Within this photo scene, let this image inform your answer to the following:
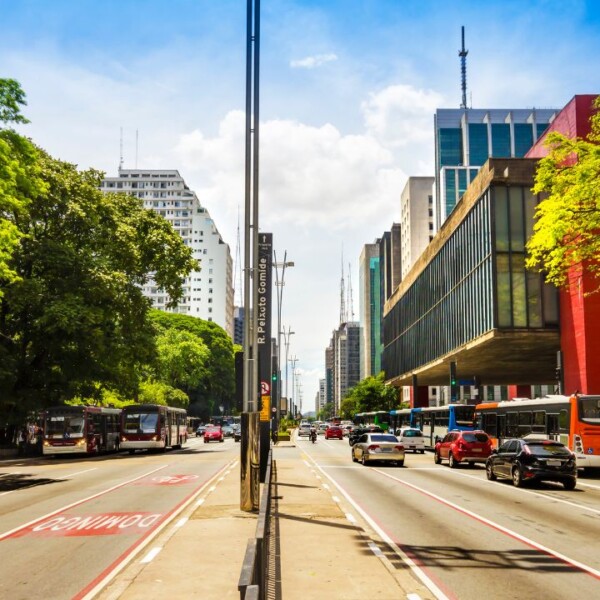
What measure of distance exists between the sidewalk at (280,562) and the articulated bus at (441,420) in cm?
3010

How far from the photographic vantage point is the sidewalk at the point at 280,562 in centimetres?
847

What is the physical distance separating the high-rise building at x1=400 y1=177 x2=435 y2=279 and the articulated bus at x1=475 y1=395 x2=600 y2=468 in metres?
110

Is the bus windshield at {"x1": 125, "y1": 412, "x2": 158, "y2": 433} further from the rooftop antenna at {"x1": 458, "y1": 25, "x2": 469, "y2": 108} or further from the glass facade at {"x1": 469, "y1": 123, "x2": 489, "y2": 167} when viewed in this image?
the rooftop antenna at {"x1": 458, "y1": 25, "x2": 469, "y2": 108}

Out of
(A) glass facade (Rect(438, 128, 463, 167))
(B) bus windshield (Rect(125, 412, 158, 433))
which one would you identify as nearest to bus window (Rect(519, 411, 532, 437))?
(B) bus windshield (Rect(125, 412, 158, 433))

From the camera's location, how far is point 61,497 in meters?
19.4

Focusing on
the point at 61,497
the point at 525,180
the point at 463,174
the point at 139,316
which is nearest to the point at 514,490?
the point at 61,497

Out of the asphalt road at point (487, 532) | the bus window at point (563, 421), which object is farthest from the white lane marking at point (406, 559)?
the bus window at point (563, 421)

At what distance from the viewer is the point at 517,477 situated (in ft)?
75.1

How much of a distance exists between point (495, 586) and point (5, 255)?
782 inches

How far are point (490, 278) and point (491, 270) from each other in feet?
1.79

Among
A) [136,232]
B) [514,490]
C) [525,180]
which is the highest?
[525,180]

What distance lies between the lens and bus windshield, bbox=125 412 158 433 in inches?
1795

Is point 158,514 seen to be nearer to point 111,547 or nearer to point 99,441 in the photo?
point 111,547

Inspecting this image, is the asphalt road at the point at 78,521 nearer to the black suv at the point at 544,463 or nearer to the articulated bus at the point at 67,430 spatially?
the black suv at the point at 544,463
